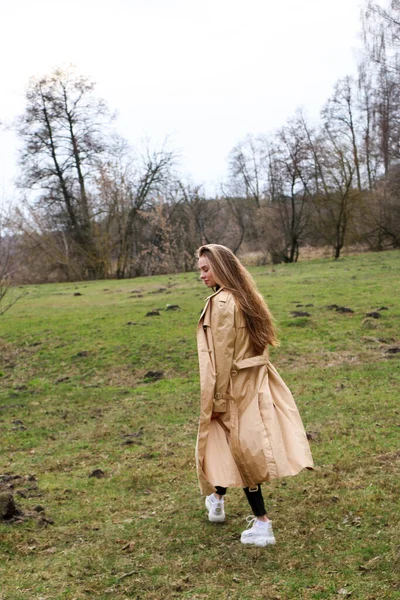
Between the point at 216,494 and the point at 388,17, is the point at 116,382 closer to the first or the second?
the point at 216,494

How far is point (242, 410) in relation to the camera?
4.49 meters

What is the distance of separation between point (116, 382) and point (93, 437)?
2.84 m

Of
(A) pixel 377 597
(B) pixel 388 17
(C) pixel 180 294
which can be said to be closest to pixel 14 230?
(C) pixel 180 294

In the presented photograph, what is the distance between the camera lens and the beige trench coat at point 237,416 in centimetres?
438

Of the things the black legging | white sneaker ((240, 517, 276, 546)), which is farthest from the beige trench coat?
white sneaker ((240, 517, 276, 546))

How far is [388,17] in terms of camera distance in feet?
94.4

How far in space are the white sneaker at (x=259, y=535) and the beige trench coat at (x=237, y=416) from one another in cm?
36

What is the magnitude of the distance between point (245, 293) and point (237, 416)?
921 mm

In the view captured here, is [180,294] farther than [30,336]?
Yes

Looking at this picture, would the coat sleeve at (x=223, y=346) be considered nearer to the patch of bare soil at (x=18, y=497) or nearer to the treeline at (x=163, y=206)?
the patch of bare soil at (x=18, y=497)

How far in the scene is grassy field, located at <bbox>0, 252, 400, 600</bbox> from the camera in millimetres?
4148

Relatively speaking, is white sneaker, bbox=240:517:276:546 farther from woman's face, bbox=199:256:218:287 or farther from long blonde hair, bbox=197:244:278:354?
woman's face, bbox=199:256:218:287

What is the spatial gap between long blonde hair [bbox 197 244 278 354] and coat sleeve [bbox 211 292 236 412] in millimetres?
127

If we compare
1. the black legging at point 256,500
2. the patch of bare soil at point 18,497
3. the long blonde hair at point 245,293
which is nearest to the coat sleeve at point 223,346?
the long blonde hair at point 245,293
